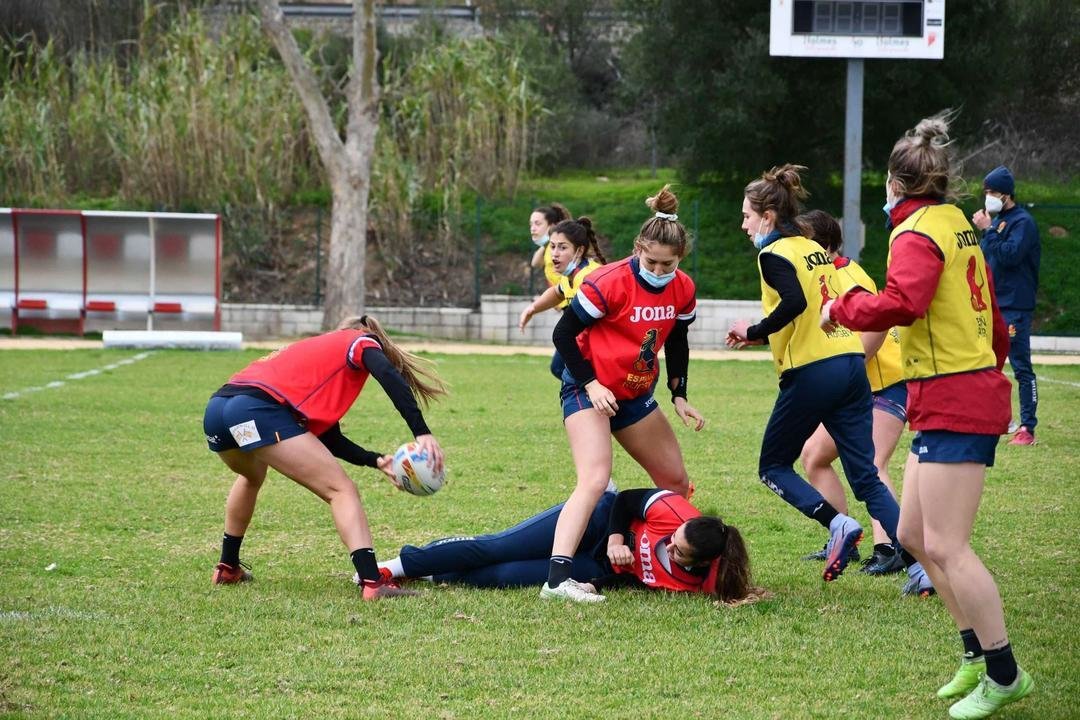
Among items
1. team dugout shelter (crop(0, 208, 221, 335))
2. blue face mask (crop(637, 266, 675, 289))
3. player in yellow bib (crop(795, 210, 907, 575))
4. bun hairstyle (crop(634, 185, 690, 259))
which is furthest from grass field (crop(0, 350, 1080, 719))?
team dugout shelter (crop(0, 208, 221, 335))

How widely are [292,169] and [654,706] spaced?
73.8 ft

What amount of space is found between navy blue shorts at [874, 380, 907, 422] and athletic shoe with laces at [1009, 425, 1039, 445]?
13.8 feet

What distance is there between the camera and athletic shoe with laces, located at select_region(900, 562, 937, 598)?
19.5ft

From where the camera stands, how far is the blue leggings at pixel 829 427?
239 inches

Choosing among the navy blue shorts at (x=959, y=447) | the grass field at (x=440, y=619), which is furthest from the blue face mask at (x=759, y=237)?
the navy blue shorts at (x=959, y=447)

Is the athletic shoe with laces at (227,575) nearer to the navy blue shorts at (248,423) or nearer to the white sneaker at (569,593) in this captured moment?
the navy blue shorts at (248,423)

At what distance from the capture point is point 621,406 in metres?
6.29

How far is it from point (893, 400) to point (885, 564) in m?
Result: 0.93

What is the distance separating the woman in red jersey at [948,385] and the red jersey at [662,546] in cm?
144

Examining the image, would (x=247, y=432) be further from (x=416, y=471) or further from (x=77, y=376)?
(x=77, y=376)

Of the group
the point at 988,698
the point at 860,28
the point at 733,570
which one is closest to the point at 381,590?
the point at 733,570

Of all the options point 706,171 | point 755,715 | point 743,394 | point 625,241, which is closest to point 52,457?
point 755,715

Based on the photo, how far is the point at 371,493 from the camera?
28.7 feet

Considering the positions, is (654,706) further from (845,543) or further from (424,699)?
(845,543)
